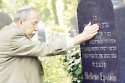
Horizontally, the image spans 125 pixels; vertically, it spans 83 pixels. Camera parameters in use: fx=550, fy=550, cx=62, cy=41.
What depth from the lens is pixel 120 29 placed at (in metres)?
4.80

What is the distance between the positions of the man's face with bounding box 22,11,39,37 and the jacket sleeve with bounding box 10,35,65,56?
0.24ft

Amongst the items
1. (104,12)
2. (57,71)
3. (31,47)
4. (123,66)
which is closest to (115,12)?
(104,12)

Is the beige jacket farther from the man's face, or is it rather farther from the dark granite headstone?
the dark granite headstone

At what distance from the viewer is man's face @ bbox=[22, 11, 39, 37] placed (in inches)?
197

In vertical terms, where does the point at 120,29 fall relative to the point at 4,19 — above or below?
below

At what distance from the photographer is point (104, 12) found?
193 inches

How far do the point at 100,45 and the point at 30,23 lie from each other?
67 cm

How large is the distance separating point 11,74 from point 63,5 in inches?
38.3

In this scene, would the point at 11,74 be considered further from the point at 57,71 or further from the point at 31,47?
the point at 57,71

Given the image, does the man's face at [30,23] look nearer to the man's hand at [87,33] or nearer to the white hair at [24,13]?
the white hair at [24,13]

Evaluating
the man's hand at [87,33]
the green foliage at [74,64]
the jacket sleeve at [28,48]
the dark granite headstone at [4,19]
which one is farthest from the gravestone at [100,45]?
the dark granite headstone at [4,19]

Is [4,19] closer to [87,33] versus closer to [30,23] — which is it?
[30,23]

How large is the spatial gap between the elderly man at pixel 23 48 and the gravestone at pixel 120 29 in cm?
23

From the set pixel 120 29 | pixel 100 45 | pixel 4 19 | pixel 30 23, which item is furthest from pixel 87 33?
pixel 4 19
